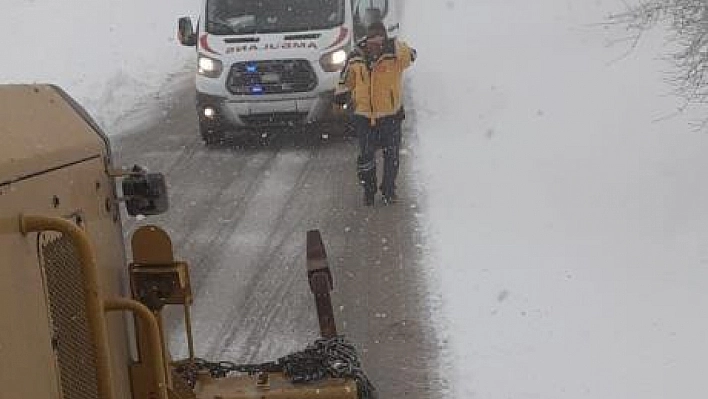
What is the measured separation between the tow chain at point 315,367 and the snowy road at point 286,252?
64.7 inches

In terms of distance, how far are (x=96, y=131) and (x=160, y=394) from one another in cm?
97

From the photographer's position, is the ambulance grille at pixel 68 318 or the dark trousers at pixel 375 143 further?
the dark trousers at pixel 375 143

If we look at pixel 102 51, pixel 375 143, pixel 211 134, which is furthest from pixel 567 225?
pixel 102 51

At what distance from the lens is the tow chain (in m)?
4.33

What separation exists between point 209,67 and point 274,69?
2.77ft

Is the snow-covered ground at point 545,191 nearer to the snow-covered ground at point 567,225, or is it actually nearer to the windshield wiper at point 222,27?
the snow-covered ground at point 567,225

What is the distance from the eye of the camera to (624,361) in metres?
6.37

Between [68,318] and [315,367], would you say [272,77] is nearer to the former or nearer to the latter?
[315,367]

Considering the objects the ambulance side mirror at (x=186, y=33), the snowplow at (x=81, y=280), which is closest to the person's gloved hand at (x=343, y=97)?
the ambulance side mirror at (x=186, y=33)

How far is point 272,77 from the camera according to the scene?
1200cm

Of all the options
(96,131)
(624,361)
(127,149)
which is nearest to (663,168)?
(624,361)

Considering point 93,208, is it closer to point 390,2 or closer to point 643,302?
point 643,302

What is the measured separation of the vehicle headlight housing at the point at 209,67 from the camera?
39.7ft

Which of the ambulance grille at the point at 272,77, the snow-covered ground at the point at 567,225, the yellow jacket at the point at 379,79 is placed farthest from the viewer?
the ambulance grille at the point at 272,77
